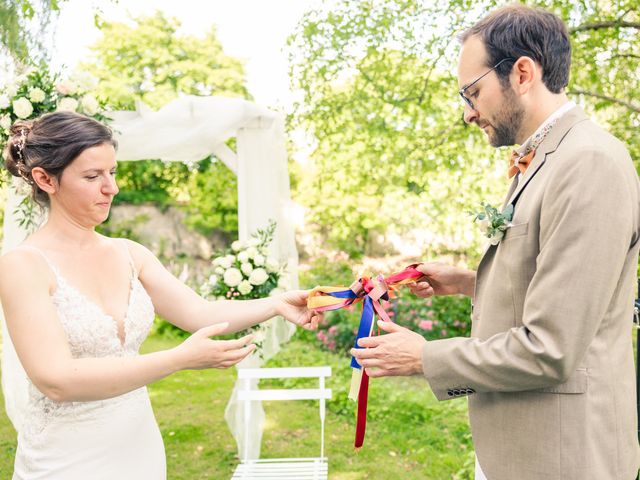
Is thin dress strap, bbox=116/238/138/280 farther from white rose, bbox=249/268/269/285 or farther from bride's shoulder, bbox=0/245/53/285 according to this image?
white rose, bbox=249/268/269/285

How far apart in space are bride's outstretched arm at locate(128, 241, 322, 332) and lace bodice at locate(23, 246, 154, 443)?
298 millimetres

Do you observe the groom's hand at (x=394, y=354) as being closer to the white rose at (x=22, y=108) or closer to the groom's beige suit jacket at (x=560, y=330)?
the groom's beige suit jacket at (x=560, y=330)

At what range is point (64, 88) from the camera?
15.6 ft

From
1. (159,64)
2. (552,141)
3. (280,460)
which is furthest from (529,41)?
(159,64)

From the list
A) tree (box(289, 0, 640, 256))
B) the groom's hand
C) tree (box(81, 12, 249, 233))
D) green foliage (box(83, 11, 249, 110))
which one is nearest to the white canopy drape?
tree (box(289, 0, 640, 256))

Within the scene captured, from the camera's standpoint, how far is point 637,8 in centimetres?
582

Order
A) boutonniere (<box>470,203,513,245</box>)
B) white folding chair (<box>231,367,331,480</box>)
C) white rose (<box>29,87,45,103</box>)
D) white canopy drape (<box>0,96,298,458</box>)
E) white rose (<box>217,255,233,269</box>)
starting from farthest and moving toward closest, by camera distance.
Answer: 1. white canopy drape (<box>0,96,298,458</box>)
2. white rose (<box>217,255,233,269</box>)
3. white rose (<box>29,87,45,103</box>)
4. white folding chair (<box>231,367,331,480</box>)
5. boutonniere (<box>470,203,513,245</box>)

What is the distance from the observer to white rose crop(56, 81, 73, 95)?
4.75m

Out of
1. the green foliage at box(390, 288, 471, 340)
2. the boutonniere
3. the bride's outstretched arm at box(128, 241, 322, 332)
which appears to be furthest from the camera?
the green foliage at box(390, 288, 471, 340)

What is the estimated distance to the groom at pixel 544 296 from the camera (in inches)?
62.3

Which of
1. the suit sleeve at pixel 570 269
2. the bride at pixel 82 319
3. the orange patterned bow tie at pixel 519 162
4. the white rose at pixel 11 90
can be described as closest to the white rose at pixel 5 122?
the white rose at pixel 11 90

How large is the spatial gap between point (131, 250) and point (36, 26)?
530 centimetres

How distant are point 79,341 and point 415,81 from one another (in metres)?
5.67

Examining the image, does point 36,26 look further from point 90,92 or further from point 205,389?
point 205,389
